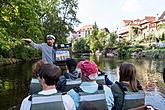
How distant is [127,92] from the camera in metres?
5.81

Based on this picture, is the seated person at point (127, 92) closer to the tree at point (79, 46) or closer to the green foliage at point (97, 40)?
the green foliage at point (97, 40)

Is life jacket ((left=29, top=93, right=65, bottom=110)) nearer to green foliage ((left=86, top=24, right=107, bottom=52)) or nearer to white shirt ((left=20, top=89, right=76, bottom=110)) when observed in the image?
white shirt ((left=20, top=89, right=76, bottom=110))

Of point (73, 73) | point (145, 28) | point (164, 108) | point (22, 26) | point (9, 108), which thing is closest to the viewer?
point (73, 73)

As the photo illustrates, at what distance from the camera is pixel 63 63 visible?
33.4 ft

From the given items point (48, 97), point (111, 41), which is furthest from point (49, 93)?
point (111, 41)

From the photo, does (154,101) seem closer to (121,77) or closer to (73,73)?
(73,73)

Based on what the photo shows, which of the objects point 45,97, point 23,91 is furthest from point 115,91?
point 23,91

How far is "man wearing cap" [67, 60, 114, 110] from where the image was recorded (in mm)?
5426

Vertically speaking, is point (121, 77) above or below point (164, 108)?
above

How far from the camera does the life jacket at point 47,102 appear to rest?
4820 millimetres

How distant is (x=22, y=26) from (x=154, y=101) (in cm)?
1091

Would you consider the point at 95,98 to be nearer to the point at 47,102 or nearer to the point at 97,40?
the point at 47,102

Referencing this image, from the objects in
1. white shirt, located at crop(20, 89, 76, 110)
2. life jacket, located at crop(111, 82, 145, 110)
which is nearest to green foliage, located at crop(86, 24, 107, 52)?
life jacket, located at crop(111, 82, 145, 110)

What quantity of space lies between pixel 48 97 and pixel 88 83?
89 cm
